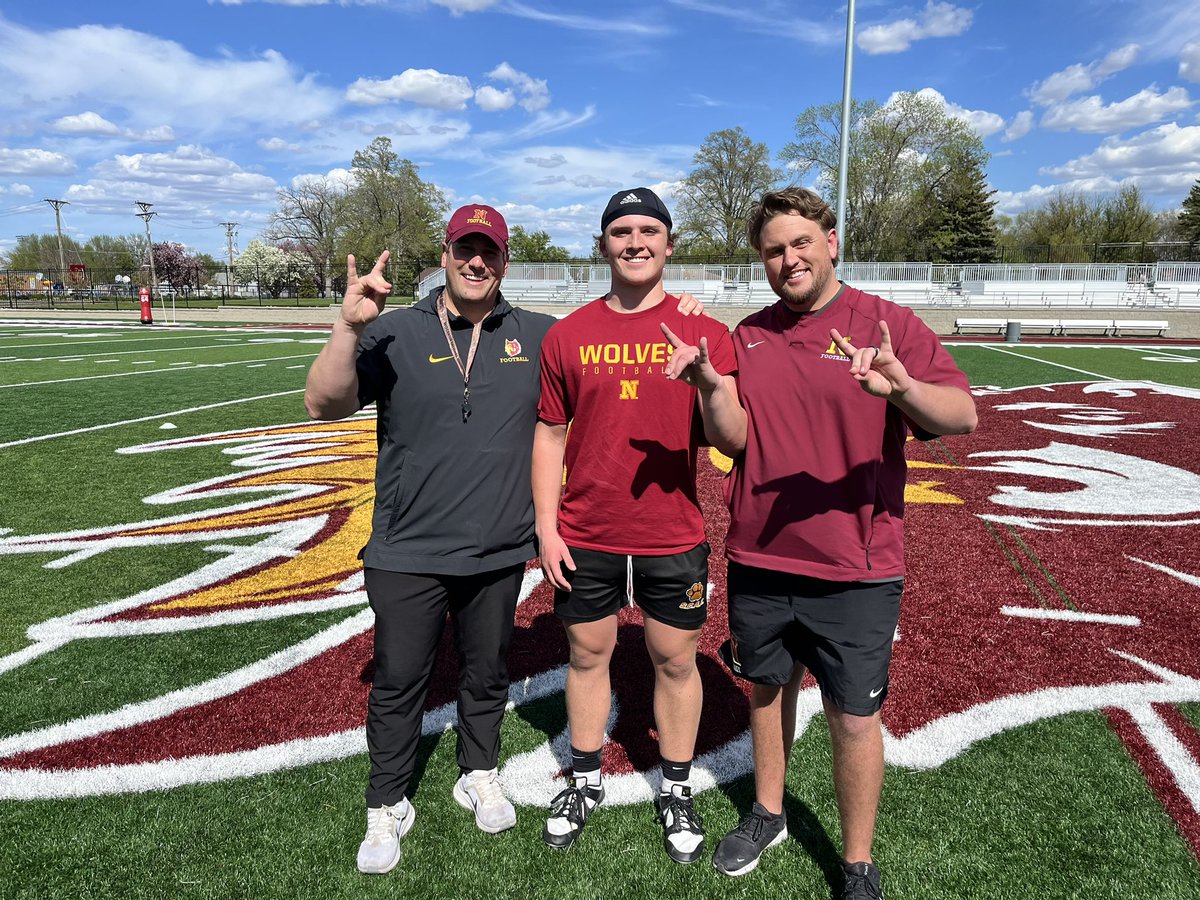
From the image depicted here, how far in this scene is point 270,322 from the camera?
36.0 m

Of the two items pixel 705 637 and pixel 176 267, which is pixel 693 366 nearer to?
pixel 705 637

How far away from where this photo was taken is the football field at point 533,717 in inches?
93.3

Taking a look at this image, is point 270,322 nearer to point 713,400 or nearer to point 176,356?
point 176,356

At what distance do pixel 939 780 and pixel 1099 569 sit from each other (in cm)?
289

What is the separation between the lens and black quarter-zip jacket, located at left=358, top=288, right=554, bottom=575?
238 cm

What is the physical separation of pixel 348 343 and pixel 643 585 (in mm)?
1171

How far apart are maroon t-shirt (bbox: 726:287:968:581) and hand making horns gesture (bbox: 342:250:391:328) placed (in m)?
1.11

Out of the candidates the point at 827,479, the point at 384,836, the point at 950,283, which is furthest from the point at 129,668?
the point at 950,283

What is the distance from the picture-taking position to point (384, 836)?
2.41 metres

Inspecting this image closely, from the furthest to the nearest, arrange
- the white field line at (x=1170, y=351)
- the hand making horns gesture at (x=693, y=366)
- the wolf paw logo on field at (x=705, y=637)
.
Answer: the white field line at (x=1170, y=351) < the wolf paw logo on field at (x=705, y=637) < the hand making horns gesture at (x=693, y=366)

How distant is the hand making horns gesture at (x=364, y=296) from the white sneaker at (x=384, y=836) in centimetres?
158

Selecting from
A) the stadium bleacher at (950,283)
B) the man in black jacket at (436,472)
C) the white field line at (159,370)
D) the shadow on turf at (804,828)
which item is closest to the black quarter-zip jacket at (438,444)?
the man in black jacket at (436,472)

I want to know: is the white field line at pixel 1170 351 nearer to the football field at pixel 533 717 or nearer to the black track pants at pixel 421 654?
the football field at pixel 533 717

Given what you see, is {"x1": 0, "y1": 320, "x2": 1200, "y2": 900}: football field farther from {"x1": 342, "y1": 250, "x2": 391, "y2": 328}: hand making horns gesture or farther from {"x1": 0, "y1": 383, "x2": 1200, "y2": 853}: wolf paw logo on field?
{"x1": 342, "y1": 250, "x2": 391, "y2": 328}: hand making horns gesture
